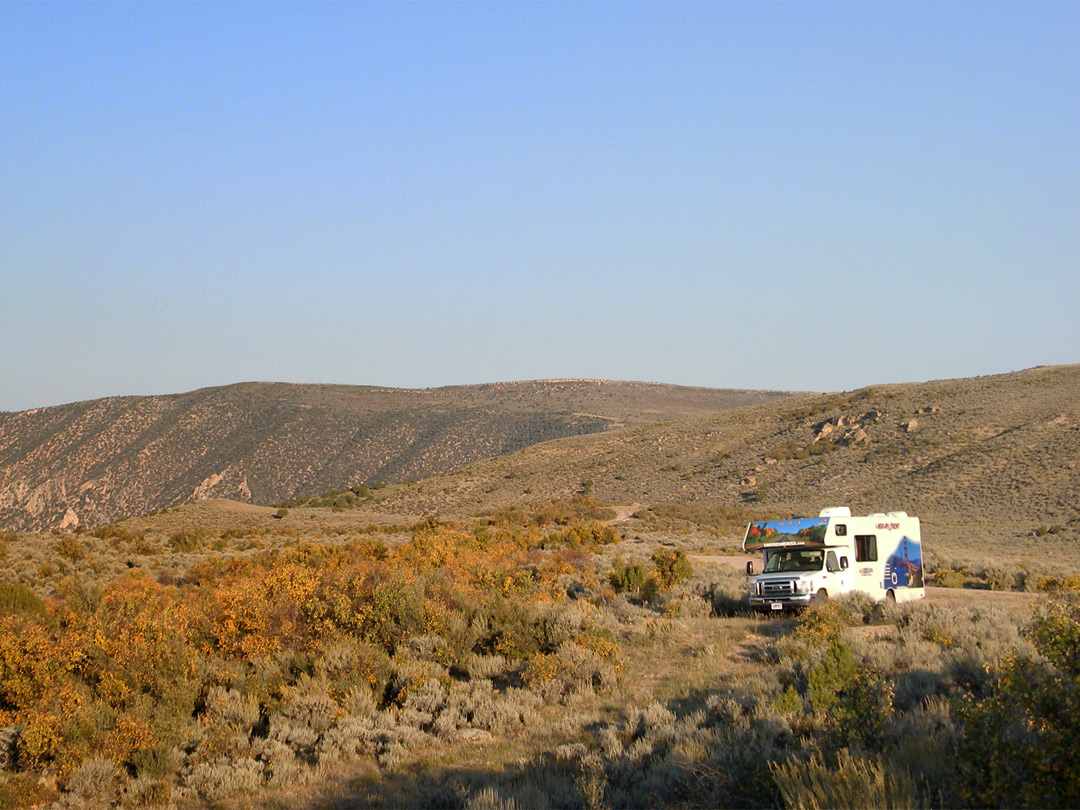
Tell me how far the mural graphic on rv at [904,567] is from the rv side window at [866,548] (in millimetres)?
446

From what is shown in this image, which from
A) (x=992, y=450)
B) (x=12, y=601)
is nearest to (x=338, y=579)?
(x=12, y=601)

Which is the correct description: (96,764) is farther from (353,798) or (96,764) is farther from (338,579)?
(338,579)

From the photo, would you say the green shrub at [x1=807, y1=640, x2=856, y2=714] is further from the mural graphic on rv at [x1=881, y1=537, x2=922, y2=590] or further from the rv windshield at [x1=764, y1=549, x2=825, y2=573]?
the mural graphic on rv at [x1=881, y1=537, x2=922, y2=590]

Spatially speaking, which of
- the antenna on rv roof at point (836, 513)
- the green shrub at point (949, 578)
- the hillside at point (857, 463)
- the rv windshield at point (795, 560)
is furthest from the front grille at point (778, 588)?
the hillside at point (857, 463)

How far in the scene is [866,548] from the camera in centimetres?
1784

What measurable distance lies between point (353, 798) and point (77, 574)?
19941 mm

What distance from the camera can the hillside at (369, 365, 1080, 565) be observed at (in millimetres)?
45719

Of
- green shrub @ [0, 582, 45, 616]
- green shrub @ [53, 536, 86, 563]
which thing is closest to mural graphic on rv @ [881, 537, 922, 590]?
green shrub @ [0, 582, 45, 616]

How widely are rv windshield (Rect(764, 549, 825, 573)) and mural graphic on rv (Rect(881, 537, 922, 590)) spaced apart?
6.11 ft

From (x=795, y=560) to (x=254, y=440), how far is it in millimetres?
82667

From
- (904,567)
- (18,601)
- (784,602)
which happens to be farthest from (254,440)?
(784,602)

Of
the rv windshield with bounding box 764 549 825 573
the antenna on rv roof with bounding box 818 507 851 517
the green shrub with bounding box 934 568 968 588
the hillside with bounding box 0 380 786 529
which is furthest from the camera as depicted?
the hillside with bounding box 0 380 786 529

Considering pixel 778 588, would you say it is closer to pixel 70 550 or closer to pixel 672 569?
pixel 672 569

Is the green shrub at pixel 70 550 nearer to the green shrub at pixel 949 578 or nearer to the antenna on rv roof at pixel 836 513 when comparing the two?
the antenna on rv roof at pixel 836 513
